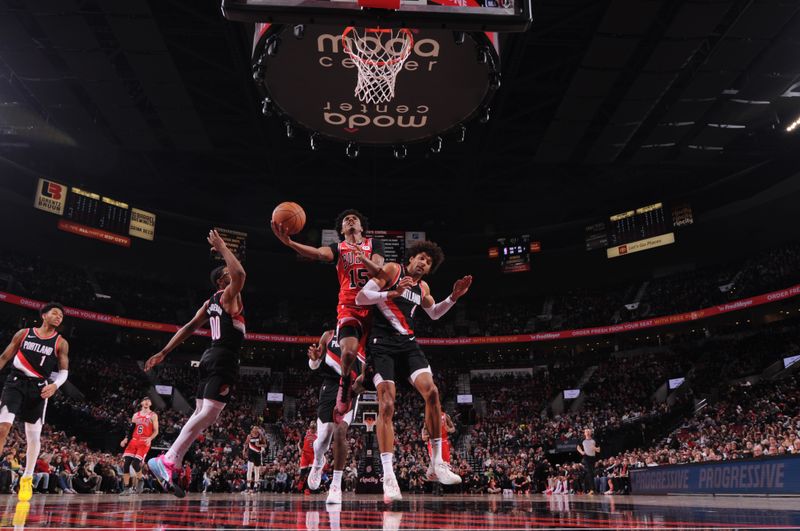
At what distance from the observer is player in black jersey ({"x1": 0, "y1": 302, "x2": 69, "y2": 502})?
6.67 m

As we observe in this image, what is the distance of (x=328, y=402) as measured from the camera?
6.34 meters

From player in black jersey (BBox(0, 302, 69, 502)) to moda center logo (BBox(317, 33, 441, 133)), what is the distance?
5.49 m

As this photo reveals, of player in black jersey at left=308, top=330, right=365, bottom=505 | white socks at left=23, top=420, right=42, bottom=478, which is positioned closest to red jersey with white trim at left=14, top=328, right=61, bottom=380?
white socks at left=23, top=420, right=42, bottom=478

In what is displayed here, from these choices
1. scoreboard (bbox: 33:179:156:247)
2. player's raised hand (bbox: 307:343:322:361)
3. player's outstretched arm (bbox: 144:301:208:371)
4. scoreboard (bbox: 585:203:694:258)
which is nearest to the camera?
player's outstretched arm (bbox: 144:301:208:371)

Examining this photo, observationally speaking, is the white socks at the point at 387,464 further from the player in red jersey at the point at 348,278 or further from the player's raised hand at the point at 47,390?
the player's raised hand at the point at 47,390

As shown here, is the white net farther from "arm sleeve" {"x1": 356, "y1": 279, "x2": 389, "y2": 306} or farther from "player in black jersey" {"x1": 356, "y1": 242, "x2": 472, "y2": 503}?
"arm sleeve" {"x1": 356, "y1": 279, "x2": 389, "y2": 306}

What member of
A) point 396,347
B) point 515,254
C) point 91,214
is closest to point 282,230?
point 396,347

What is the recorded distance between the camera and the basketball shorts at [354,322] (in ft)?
19.0

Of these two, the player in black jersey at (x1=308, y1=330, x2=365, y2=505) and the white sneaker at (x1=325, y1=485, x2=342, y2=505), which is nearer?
the white sneaker at (x1=325, y1=485, x2=342, y2=505)

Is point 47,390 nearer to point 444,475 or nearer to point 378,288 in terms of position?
point 378,288

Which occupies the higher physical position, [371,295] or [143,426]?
[371,295]

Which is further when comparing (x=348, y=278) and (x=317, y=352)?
(x=317, y=352)

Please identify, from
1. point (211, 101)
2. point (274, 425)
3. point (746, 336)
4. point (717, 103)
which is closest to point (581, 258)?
point (746, 336)

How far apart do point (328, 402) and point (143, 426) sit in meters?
5.57
